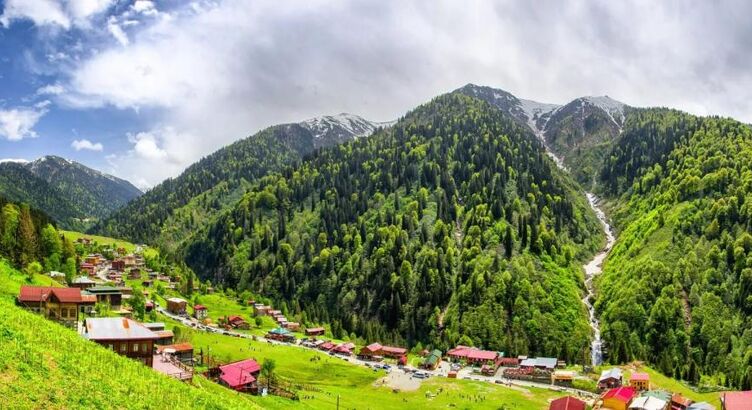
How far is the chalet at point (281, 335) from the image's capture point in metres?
167

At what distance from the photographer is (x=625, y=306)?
19400 centimetres

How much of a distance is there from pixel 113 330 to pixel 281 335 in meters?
97.8

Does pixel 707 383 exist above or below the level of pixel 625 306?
below

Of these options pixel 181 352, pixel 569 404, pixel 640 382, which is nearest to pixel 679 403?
pixel 640 382

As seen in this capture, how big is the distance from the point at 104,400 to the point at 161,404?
6.20 meters

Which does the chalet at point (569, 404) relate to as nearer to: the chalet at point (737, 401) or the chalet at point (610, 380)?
the chalet at point (737, 401)

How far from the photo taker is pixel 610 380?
129 meters

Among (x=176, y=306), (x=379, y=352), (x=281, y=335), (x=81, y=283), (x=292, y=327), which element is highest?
(x=81, y=283)

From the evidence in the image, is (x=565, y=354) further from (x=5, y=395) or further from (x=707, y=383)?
(x=5, y=395)

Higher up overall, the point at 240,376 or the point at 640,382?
the point at 240,376

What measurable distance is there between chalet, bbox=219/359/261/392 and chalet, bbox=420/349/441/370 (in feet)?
217

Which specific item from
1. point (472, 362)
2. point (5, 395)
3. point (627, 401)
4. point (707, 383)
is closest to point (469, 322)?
point (472, 362)

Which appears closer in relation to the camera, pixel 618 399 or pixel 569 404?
pixel 569 404

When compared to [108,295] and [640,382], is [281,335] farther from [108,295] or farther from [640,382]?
[640,382]
